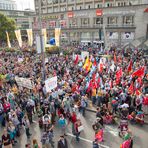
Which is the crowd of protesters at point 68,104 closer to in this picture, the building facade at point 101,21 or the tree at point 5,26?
the building facade at point 101,21

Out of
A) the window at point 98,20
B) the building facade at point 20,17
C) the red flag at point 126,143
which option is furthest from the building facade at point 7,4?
the red flag at point 126,143

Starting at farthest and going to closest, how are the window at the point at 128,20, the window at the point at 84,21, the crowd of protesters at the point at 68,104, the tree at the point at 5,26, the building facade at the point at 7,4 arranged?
the building facade at the point at 7,4 < the tree at the point at 5,26 < the window at the point at 84,21 < the window at the point at 128,20 < the crowd of protesters at the point at 68,104

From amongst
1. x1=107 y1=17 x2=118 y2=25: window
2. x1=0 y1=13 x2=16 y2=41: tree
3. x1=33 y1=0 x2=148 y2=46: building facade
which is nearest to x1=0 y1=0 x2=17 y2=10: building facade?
x1=33 y1=0 x2=148 y2=46: building facade

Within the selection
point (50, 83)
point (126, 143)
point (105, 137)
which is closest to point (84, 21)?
point (50, 83)

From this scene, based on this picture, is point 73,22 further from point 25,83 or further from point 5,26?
point 25,83

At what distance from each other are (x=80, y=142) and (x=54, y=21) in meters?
48.9

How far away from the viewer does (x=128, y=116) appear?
13055 millimetres

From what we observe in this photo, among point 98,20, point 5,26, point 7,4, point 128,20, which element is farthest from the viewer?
point 7,4

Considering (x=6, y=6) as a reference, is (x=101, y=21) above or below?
below

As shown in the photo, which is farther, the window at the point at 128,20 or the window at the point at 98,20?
the window at the point at 98,20

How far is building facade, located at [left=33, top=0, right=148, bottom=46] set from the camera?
40906 millimetres

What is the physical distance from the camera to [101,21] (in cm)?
4675

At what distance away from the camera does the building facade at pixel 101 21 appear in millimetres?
40906

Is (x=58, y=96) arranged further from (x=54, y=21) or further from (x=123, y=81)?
(x=54, y=21)
